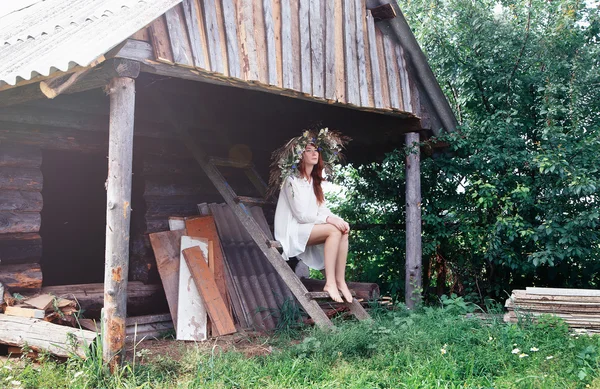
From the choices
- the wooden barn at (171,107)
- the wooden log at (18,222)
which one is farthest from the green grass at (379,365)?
the wooden log at (18,222)

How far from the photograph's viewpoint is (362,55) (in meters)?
7.39

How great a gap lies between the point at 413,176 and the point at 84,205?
5.67m

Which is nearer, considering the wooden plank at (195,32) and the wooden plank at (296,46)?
the wooden plank at (195,32)

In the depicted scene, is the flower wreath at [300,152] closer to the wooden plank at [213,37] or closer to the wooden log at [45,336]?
the wooden plank at [213,37]

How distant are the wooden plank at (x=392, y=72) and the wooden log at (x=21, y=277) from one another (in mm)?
4555

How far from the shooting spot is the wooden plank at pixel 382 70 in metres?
7.54

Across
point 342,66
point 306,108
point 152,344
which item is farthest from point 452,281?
point 152,344

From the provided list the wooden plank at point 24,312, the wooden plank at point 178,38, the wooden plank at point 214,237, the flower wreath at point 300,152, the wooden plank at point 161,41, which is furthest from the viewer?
the wooden plank at point 214,237

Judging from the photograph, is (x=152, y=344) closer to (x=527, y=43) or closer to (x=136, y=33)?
(x=136, y=33)

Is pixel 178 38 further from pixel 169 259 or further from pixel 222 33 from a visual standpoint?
pixel 169 259

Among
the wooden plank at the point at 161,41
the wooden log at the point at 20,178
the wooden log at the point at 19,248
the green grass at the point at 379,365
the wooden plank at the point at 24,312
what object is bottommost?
the green grass at the point at 379,365

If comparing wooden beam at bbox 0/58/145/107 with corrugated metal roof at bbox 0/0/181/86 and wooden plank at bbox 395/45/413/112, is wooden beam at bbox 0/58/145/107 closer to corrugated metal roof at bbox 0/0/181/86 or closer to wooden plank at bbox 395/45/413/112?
corrugated metal roof at bbox 0/0/181/86

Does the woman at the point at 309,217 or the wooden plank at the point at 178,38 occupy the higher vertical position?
the wooden plank at the point at 178,38

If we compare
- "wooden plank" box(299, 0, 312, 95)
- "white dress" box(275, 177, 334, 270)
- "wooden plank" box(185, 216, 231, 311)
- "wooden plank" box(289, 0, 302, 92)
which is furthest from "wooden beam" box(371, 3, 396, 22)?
"wooden plank" box(185, 216, 231, 311)
